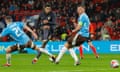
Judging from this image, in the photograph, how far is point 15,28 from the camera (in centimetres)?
1788

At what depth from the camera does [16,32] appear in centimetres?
1791

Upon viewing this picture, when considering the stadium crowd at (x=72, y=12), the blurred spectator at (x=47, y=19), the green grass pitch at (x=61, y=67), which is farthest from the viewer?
the stadium crowd at (x=72, y=12)

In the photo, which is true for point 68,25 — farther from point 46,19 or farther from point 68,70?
point 68,70

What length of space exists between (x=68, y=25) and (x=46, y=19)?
39.2 ft

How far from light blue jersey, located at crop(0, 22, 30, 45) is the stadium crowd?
13316mm

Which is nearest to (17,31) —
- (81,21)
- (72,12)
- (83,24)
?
(81,21)

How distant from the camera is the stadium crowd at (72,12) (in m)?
32.1

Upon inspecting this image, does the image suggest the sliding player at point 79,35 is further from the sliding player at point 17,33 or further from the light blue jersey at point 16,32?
the light blue jersey at point 16,32

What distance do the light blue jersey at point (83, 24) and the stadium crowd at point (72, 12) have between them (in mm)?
12696

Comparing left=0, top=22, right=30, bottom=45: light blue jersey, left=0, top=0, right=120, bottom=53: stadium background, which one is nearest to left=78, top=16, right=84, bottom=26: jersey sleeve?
left=0, top=22, right=30, bottom=45: light blue jersey

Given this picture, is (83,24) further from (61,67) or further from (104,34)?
(104,34)

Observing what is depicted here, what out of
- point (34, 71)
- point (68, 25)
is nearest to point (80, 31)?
point (34, 71)

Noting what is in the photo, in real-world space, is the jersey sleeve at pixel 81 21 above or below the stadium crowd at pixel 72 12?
above

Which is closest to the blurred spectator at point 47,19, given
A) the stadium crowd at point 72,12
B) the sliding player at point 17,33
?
the sliding player at point 17,33
